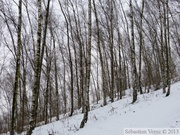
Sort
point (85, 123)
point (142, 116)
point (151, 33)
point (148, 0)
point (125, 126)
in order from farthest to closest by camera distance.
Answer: point (151, 33) → point (148, 0) → point (85, 123) → point (142, 116) → point (125, 126)

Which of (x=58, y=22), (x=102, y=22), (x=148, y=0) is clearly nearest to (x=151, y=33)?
(x=148, y=0)

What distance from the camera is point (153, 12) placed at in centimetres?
1991

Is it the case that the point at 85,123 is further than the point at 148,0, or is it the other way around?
the point at 148,0

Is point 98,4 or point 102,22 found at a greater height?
point 98,4

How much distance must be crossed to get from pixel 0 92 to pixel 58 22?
1950 cm

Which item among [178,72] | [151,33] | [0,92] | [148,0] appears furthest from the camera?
[178,72]

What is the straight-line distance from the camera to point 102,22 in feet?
65.5

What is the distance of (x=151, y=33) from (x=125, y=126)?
1763 centimetres

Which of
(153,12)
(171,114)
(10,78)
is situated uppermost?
(153,12)

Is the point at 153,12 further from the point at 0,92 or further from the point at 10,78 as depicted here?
the point at 0,92

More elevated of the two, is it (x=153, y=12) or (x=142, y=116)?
(x=153, y=12)

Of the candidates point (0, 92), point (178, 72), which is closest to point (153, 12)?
point (178, 72)

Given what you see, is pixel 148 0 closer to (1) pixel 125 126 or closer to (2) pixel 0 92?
(1) pixel 125 126

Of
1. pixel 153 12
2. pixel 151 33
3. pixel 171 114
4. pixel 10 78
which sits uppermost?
pixel 153 12
